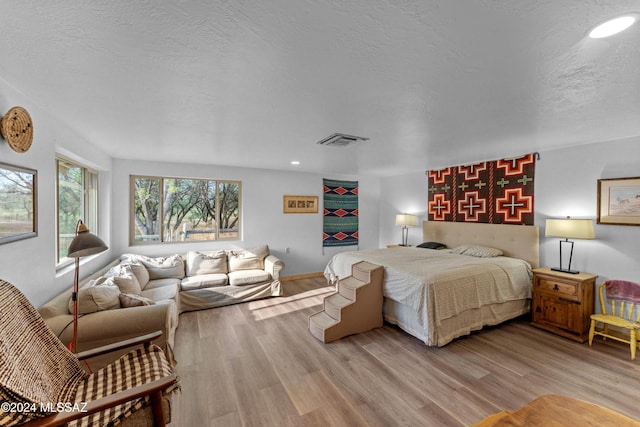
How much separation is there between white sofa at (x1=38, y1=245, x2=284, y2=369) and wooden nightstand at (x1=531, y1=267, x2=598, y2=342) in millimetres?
3555

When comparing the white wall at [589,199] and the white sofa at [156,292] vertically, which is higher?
the white wall at [589,199]

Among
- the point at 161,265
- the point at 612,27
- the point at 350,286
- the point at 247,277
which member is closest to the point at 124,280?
the point at 161,265

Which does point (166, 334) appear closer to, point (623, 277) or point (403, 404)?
point (403, 404)

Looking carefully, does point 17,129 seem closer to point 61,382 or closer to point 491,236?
point 61,382

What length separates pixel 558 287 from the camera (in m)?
3.06

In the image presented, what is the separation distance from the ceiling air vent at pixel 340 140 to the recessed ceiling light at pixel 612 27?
1.89 m

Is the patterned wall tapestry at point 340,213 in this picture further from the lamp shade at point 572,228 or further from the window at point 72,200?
the window at point 72,200

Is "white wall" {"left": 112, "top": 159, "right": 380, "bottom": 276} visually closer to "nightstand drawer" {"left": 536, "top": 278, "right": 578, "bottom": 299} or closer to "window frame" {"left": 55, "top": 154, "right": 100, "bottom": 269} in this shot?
"window frame" {"left": 55, "top": 154, "right": 100, "bottom": 269}

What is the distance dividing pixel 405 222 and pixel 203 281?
3850mm

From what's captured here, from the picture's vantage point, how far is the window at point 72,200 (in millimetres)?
2715

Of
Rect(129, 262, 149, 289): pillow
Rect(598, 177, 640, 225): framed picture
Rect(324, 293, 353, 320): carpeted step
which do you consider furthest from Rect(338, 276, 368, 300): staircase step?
Rect(598, 177, 640, 225): framed picture

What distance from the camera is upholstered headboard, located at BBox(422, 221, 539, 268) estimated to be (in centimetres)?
364

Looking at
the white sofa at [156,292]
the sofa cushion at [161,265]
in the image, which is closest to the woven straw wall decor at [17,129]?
the white sofa at [156,292]

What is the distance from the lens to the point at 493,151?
139 inches
